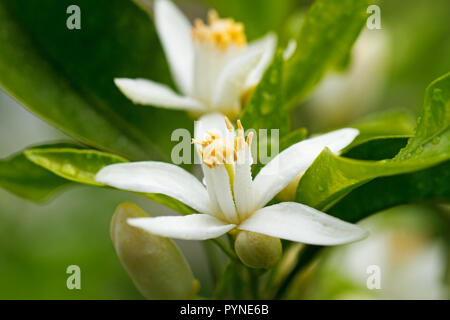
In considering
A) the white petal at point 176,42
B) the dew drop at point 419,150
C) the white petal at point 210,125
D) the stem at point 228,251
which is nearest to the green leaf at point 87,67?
the white petal at point 176,42

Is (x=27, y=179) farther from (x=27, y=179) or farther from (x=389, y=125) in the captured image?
(x=389, y=125)

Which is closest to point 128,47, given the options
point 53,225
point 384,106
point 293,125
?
point 293,125

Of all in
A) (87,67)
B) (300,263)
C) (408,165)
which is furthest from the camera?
(87,67)

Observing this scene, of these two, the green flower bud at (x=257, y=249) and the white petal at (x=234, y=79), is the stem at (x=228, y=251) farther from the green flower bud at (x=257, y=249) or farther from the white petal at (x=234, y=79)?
the white petal at (x=234, y=79)

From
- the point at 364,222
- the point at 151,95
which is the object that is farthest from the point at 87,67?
the point at 364,222

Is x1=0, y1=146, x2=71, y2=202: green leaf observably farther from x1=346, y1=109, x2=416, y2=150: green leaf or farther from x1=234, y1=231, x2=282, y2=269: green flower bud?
x1=346, y1=109, x2=416, y2=150: green leaf
